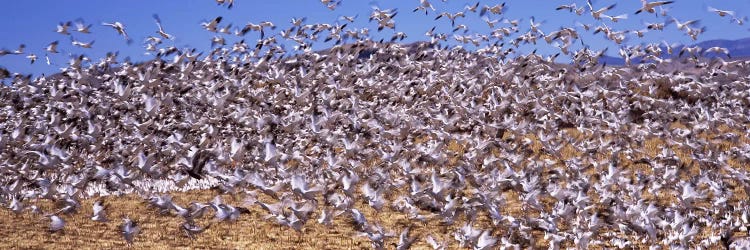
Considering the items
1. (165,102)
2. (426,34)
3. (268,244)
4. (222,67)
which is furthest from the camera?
(426,34)

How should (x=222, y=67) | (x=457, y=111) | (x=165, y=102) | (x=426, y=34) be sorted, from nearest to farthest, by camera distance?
1. (x=165, y=102)
2. (x=457, y=111)
3. (x=222, y=67)
4. (x=426, y=34)

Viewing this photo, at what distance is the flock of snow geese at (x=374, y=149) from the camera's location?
12492mm

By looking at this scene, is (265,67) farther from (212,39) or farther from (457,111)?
(457,111)

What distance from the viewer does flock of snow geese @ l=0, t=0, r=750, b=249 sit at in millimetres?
12492

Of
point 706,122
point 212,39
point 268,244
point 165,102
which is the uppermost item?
point 212,39

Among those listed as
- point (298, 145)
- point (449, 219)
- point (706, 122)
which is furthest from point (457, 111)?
point (449, 219)

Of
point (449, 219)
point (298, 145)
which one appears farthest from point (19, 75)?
point (449, 219)

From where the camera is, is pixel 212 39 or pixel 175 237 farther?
pixel 212 39

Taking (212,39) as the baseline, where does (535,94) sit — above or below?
below

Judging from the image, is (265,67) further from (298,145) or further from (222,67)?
(298,145)

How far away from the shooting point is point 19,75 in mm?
21703

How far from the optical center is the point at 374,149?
1691 centimetres

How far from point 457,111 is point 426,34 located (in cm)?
610

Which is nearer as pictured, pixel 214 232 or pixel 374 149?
pixel 214 232
